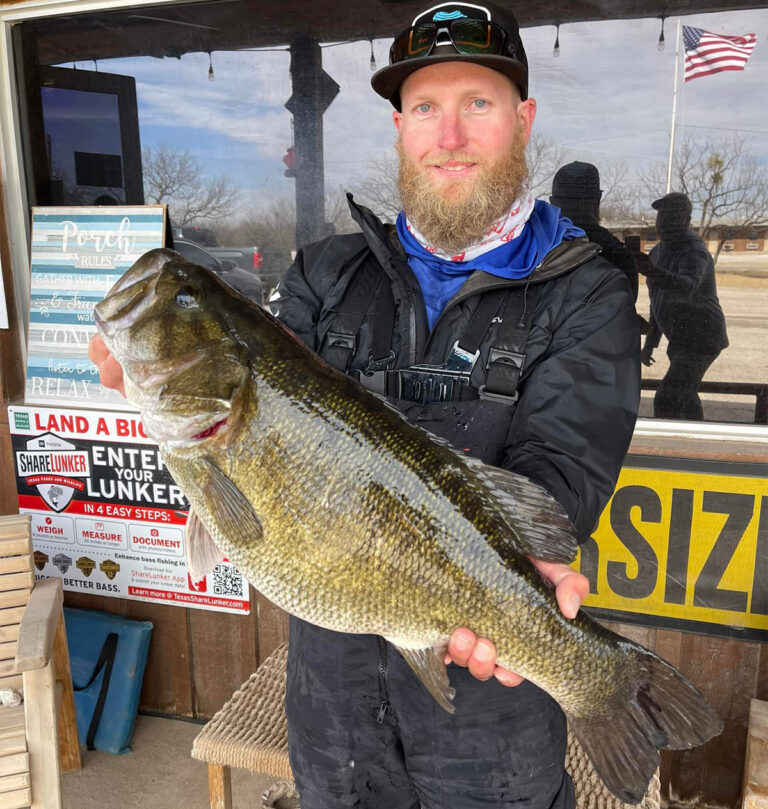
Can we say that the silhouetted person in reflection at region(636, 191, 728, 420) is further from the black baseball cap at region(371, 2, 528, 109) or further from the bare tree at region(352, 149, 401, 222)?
the black baseball cap at region(371, 2, 528, 109)

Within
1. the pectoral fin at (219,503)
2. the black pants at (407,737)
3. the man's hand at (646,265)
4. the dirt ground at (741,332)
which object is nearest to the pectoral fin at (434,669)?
the black pants at (407,737)

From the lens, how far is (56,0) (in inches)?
145

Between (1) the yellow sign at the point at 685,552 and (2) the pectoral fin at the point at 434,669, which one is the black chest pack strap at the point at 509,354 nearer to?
(2) the pectoral fin at the point at 434,669

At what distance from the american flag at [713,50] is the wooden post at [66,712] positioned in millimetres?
3898

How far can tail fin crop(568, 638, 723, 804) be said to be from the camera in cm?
174

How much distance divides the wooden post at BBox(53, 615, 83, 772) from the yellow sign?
2562 millimetres

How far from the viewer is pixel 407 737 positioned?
2.00 meters

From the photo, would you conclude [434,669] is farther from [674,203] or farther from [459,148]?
[674,203]

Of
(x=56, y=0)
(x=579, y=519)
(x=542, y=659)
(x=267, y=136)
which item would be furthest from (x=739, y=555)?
(x=56, y=0)

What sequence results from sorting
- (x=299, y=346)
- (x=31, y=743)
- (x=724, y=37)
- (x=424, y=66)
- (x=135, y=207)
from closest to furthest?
(x=299, y=346)
(x=424, y=66)
(x=31, y=743)
(x=724, y=37)
(x=135, y=207)

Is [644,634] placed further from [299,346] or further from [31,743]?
[31,743]

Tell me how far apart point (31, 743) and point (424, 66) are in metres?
2.89

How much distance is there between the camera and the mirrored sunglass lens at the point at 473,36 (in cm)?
207

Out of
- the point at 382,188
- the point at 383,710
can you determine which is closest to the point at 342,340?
the point at 383,710
